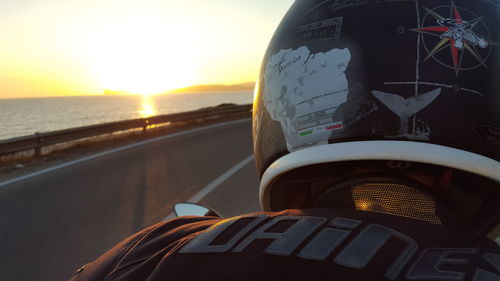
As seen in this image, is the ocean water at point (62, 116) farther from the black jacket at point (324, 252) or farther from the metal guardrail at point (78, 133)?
the black jacket at point (324, 252)

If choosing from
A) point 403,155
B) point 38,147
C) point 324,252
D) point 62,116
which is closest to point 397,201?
point 403,155

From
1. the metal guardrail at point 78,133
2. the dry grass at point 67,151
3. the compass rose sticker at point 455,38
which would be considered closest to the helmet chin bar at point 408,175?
the compass rose sticker at point 455,38

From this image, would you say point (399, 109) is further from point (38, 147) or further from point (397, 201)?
point (38, 147)

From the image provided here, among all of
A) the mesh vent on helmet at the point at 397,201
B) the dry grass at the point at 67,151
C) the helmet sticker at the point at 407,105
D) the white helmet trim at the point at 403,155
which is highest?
the helmet sticker at the point at 407,105

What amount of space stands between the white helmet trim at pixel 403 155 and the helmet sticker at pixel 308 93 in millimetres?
70

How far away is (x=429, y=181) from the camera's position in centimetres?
124

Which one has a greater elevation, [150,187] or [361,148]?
[361,148]

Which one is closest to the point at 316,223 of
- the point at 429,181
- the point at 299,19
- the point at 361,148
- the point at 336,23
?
the point at 361,148

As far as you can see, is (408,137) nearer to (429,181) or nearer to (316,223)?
(429,181)

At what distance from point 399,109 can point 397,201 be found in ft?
0.92

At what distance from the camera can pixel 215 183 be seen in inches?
274

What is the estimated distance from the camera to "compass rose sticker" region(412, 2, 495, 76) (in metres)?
1.22

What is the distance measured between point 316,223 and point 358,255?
128mm

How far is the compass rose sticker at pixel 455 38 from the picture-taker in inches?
47.9
